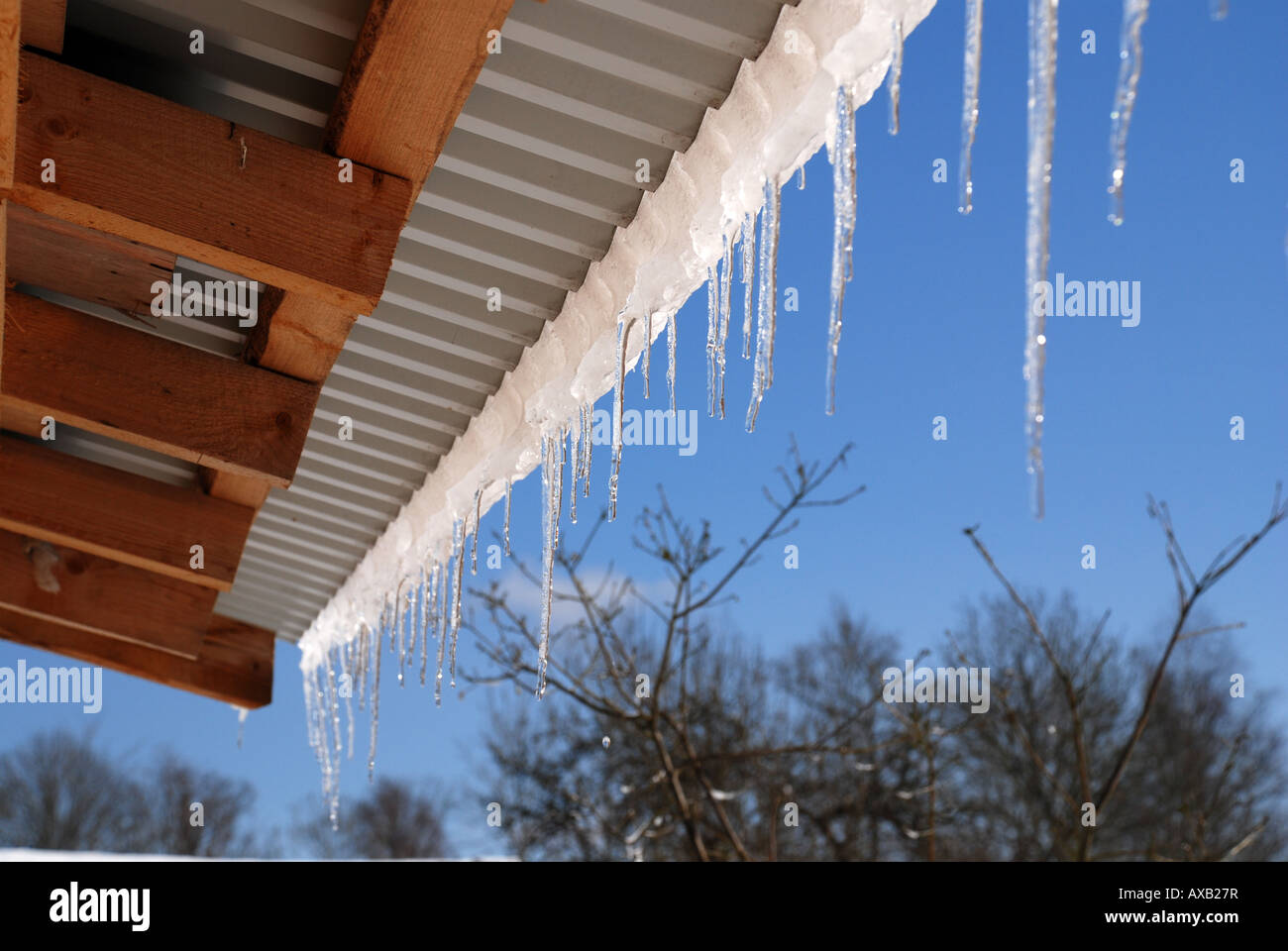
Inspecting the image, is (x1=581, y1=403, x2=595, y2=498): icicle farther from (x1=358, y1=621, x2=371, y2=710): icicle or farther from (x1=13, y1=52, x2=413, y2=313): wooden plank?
(x1=358, y1=621, x2=371, y2=710): icicle

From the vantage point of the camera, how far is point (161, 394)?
289 centimetres

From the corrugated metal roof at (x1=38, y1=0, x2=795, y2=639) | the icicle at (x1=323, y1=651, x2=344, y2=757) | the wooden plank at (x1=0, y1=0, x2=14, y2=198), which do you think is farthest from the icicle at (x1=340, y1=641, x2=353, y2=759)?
the wooden plank at (x1=0, y1=0, x2=14, y2=198)

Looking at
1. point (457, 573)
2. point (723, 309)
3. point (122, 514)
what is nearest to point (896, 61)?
point (723, 309)

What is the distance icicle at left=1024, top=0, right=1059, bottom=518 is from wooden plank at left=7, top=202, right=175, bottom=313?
7.05ft

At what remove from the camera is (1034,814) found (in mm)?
16250

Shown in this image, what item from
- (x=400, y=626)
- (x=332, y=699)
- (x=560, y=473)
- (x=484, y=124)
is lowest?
(x=332, y=699)

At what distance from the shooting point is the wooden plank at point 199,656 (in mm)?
4953

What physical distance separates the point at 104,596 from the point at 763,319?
309cm

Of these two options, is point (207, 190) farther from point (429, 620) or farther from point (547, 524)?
point (429, 620)

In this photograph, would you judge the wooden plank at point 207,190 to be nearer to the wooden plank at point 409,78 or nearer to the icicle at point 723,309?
the wooden plank at point 409,78

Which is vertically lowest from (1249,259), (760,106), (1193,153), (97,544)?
(97,544)
